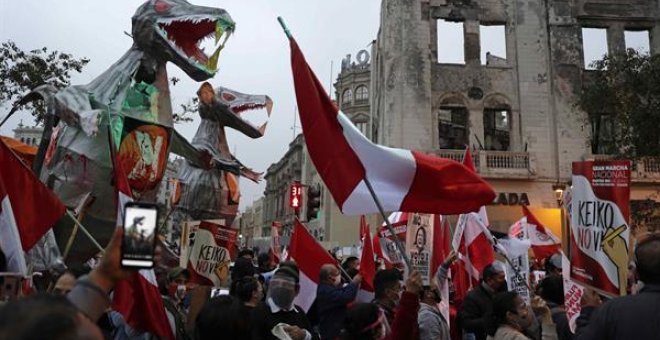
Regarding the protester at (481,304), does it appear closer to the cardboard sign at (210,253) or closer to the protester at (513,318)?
the protester at (513,318)

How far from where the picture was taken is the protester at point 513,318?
3562 millimetres

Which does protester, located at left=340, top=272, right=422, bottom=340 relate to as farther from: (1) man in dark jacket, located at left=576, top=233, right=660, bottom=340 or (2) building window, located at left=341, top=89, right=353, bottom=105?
(2) building window, located at left=341, top=89, right=353, bottom=105

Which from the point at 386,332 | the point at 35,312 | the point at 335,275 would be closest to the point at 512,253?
the point at 335,275

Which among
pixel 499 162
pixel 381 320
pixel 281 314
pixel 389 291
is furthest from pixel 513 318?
pixel 499 162

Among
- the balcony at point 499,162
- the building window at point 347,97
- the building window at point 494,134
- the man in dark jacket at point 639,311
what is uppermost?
the building window at point 347,97

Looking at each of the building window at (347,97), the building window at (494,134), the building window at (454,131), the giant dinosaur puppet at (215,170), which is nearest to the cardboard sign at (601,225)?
the giant dinosaur puppet at (215,170)

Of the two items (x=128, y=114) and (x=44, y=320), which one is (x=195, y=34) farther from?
(x=44, y=320)

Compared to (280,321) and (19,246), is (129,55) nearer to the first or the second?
(19,246)

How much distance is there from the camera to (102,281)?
5.26ft

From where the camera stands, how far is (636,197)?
20453mm

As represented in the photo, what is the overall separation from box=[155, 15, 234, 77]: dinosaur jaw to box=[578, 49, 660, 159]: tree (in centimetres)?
1176

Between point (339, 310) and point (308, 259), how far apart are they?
4.31 feet

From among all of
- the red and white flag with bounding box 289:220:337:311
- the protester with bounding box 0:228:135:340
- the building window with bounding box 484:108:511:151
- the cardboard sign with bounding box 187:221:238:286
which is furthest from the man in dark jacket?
the building window with bounding box 484:108:511:151

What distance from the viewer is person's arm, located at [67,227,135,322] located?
1.57 metres
